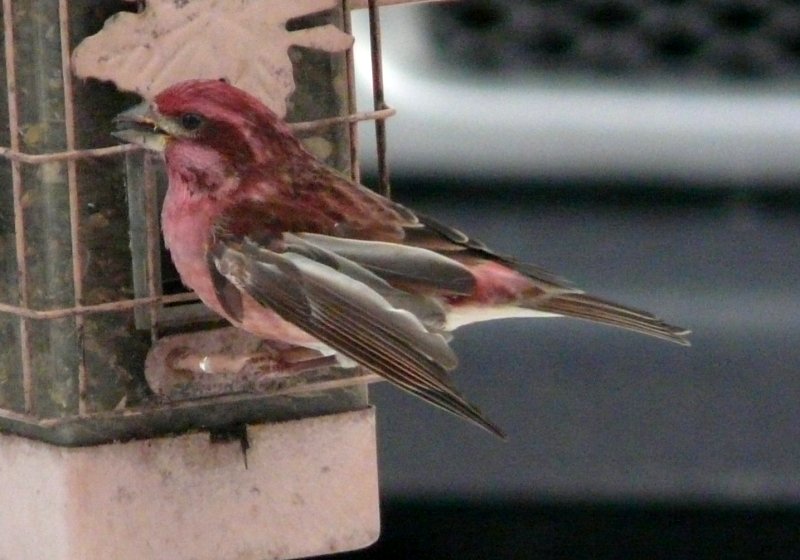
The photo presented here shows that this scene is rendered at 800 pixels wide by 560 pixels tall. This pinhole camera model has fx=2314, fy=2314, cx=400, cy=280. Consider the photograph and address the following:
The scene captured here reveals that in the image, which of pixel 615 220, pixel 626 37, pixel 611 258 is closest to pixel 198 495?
pixel 611 258

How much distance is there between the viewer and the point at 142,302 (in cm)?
459

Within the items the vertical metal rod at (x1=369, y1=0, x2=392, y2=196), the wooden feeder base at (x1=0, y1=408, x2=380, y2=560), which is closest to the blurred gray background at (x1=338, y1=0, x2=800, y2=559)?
the vertical metal rod at (x1=369, y1=0, x2=392, y2=196)

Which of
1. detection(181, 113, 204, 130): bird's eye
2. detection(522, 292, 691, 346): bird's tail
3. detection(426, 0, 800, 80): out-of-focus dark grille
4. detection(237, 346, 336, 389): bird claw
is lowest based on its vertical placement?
detection(237, 346, 336, 389): bird claw

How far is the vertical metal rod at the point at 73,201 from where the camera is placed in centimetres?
450

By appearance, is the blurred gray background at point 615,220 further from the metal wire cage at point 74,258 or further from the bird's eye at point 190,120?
the bird's eye at point 190,120

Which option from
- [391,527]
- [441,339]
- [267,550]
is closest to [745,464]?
[391,527]

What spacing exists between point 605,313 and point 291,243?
669mm

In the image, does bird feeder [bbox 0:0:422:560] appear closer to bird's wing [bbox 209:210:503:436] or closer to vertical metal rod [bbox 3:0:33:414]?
vertical metal rod [bbox 3:0:33:414]

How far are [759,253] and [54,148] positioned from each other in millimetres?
3160

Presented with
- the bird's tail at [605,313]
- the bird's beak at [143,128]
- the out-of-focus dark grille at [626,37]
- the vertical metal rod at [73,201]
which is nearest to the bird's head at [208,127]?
the bird's beak at [143,128]

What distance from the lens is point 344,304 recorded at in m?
4.27

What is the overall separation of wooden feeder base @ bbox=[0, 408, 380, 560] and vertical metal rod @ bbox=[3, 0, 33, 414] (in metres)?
0.16

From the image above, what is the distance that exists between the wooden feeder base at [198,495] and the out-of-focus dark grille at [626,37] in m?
2.60

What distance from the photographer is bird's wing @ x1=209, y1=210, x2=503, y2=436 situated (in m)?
4.14
